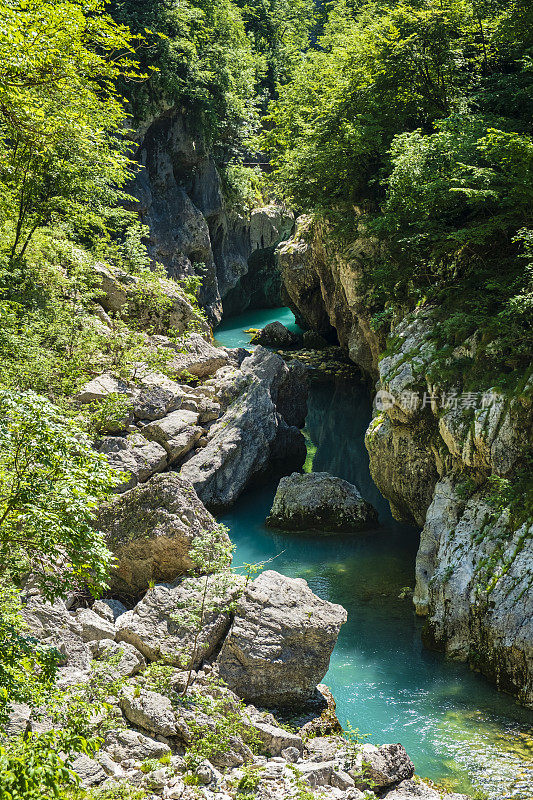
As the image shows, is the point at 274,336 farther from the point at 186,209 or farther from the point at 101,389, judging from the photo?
the point at 101,389

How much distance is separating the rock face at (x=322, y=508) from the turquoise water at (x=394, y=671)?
13.5 inches

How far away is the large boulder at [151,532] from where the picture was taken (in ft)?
39.3

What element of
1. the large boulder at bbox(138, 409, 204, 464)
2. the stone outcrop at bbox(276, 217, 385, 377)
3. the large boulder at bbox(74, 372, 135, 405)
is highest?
the stone outcrop at bbox(276, 217, 385, 377)

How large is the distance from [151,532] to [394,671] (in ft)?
17.8

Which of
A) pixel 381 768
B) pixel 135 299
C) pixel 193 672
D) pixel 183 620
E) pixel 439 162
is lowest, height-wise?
pixel 381 768

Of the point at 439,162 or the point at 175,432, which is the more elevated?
the point at 439,162

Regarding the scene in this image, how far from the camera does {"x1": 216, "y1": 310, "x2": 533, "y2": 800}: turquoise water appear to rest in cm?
973

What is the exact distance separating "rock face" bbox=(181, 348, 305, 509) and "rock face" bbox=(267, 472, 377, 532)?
197cm

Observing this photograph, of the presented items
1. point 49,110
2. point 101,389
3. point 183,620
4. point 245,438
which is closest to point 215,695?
point 183,620

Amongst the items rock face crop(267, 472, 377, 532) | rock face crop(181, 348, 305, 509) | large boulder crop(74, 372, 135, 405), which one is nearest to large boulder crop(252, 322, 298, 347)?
rock face crop(181, 348, 305, 509)

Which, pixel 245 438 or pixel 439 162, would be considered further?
pixel 245 438

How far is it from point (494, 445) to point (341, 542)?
20.6ft

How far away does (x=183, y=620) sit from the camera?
34.0 ft

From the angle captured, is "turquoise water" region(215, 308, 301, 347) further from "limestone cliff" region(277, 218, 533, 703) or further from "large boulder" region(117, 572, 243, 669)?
"large boulder" region(117, 572, 243, 669)
